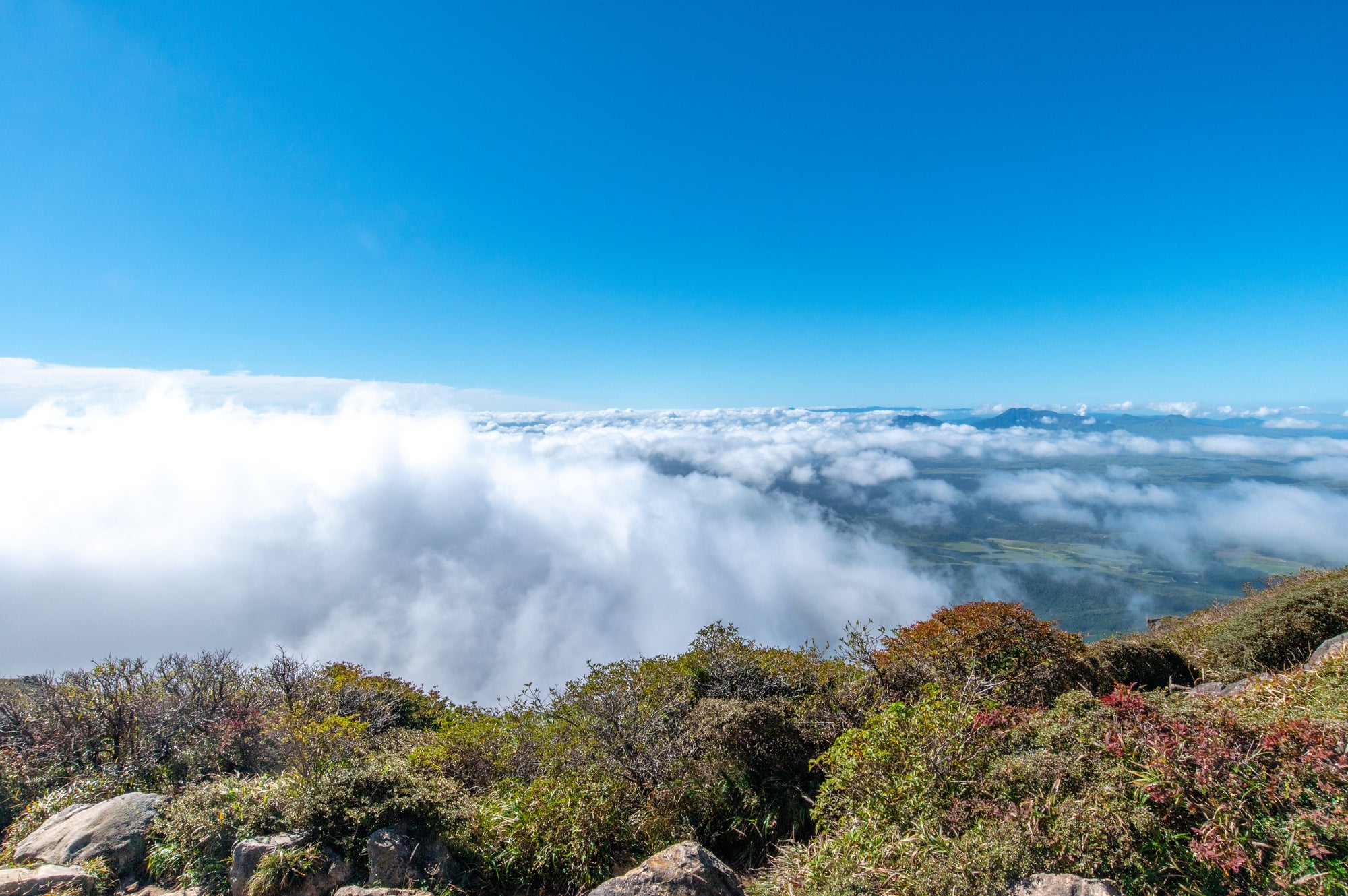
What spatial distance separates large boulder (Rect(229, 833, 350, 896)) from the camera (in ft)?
17.9

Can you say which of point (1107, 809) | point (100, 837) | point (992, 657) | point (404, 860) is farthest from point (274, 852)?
point (992, 657)

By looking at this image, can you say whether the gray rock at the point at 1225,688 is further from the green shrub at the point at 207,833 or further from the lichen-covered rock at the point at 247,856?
the green shrub at the point at 207,833

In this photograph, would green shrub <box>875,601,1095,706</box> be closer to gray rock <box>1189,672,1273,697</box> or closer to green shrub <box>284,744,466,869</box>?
gray rock <box>1189,672,1273,697</box>

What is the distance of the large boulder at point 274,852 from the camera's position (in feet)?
17.9

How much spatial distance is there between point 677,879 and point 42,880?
6.60m

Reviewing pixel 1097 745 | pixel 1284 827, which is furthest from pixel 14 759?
→ pixel 1284 827

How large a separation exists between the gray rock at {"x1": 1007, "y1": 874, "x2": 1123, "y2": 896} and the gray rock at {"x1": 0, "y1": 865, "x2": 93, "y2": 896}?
353 inches

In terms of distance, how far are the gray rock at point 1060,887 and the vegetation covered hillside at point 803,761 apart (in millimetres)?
115

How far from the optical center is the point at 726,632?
1120cm

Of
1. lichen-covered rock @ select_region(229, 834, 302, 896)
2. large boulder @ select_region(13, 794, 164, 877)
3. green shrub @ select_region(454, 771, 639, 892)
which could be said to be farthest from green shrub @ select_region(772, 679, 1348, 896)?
large boulder @ select_region(13, 794, 164, 877)

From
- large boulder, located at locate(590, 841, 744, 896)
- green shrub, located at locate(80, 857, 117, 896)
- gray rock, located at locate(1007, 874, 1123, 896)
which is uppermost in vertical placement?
gray rock, located at locate(1007, 874, 1123, 896)

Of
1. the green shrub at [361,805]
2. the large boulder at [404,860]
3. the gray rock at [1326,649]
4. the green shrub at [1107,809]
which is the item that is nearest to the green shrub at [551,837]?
the large boulder at [404,860]

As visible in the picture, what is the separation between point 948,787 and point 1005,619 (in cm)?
615

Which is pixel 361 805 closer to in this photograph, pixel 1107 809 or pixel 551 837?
pixel 551 837
